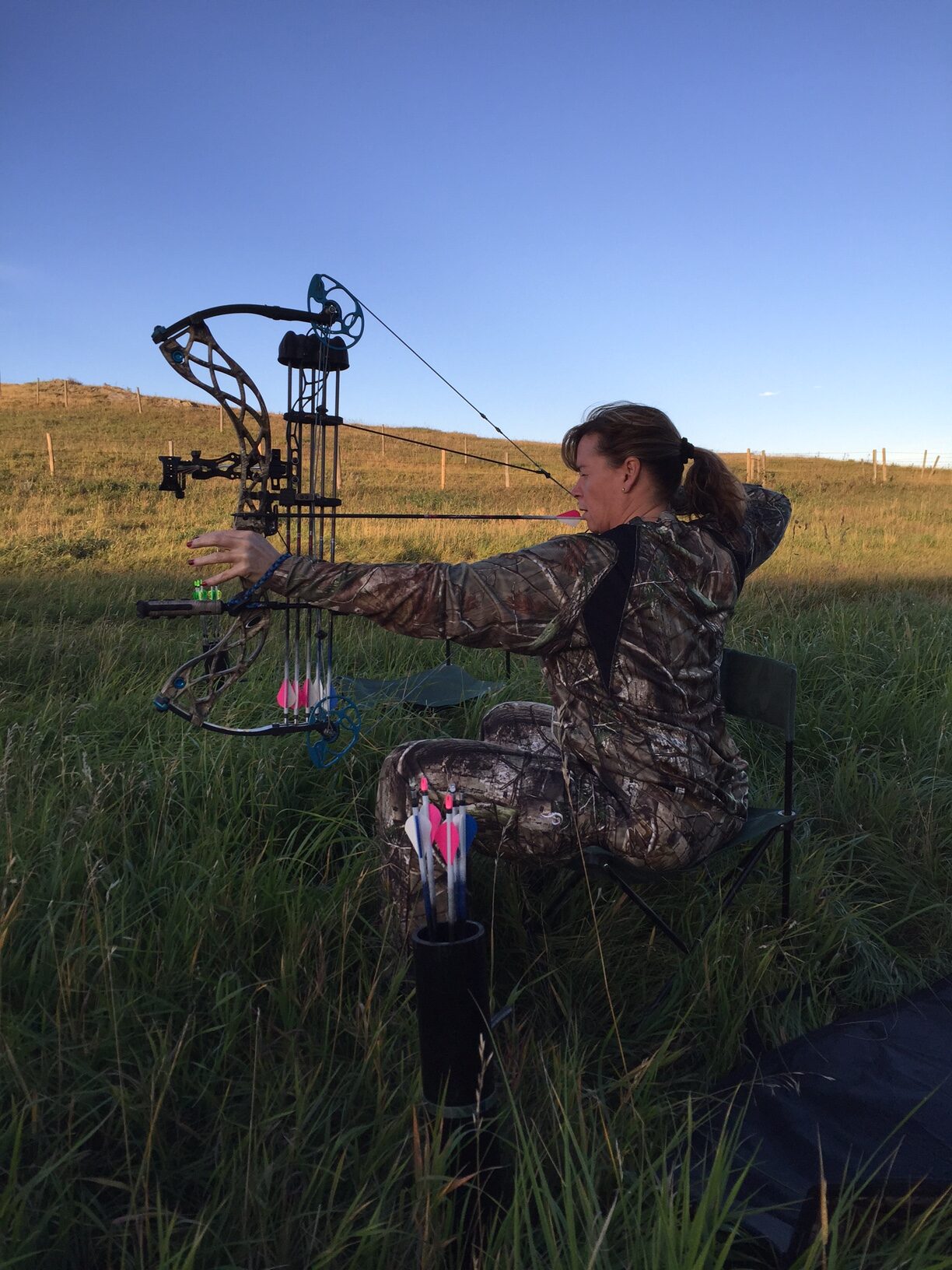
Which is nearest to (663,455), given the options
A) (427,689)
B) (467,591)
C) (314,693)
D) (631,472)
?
(631,472)

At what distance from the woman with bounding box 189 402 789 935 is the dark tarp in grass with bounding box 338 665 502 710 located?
4.98 feet

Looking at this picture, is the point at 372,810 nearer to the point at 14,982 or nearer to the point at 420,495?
the point at 14,982

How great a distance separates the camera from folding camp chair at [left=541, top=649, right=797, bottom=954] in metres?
2.34

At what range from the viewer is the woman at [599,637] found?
2166 mm

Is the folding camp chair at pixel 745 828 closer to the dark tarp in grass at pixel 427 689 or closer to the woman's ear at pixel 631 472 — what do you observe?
the woman's ear at pixel 631 472

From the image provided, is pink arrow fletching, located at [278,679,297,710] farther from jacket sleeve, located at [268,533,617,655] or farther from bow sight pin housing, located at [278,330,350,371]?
bow sight pin housing, located at [278,330,350,371]

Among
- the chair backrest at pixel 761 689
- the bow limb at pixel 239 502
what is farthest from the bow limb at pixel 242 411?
the chair backrest at pixel 761 689

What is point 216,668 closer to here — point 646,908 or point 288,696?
point 288,696

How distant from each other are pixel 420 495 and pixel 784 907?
22.3 m

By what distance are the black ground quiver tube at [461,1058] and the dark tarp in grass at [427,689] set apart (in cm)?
229

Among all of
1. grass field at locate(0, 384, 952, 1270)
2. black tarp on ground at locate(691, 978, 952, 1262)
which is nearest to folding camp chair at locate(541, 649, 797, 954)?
grass field at locate(0, 384, 952, 1270)

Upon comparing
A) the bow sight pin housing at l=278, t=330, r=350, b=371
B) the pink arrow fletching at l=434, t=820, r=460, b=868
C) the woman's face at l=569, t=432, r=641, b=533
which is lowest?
the pink arrow fletching at l=434, t=820, r=460, b=868

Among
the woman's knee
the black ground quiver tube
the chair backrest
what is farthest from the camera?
the woman's knee

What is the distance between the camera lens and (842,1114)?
2.19m
